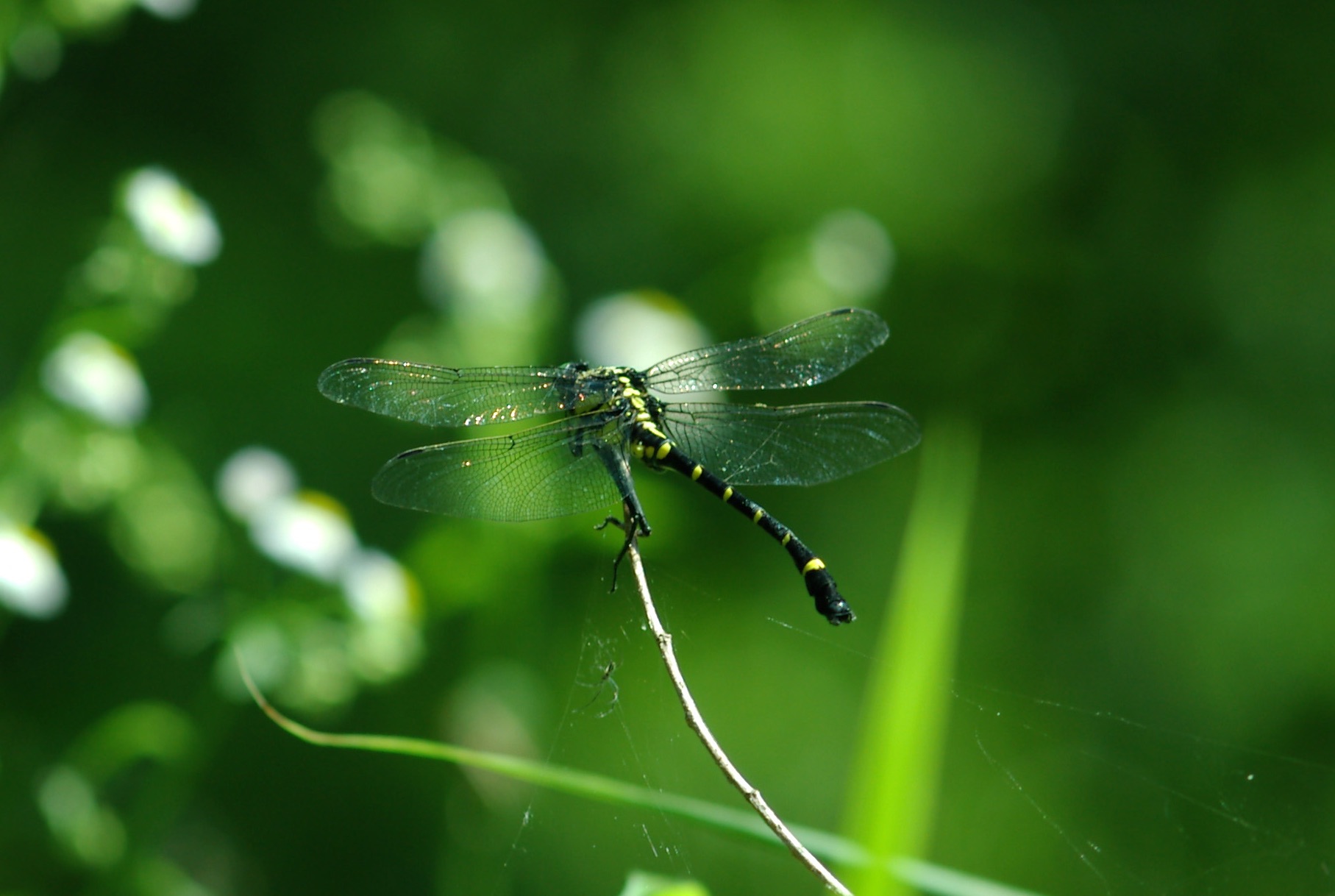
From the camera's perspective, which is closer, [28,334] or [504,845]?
[504,845]

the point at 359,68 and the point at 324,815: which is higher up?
the point at 359,68

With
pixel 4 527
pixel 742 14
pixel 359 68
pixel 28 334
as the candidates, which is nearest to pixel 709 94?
pixel 742 14

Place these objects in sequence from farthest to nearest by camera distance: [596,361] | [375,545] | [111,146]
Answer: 1. [111,146]
2. [375,545]
3. [596,361]

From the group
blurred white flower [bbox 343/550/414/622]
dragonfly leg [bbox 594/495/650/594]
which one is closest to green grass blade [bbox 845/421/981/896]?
dragonfly leg [bbox 594/495/650/594]

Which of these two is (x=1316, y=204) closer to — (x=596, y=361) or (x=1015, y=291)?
(x=1015, y=291)

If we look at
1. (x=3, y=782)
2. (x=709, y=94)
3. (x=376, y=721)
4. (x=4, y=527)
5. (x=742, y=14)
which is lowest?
(x=3, y=782)

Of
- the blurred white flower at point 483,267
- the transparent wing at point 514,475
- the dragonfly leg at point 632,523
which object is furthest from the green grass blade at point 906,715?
the blurred white flower at point 483,267

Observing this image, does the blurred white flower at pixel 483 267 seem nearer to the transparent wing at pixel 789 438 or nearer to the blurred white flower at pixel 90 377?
the transparent wing at pixel 789 438

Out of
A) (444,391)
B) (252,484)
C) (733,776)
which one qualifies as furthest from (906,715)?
(252,484)
